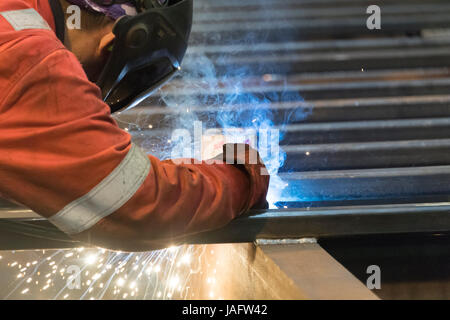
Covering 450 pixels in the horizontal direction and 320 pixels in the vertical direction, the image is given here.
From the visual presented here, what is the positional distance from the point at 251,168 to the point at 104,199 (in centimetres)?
49

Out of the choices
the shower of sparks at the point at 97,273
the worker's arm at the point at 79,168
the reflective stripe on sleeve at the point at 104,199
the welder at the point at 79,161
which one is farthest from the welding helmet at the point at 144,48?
the shower of sparks at the point at 97,273

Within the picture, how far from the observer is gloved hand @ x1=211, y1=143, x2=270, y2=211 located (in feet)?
4.15

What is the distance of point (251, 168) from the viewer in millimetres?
1262

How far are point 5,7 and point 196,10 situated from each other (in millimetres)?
1339

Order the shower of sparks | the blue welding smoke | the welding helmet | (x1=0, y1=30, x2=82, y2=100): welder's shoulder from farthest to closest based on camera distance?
1. the blue welding smoke
2. the shower of sparks
3. the welding helmet
4. (x1=0, y1=30, x2=82, y2=100): welder's shoulder

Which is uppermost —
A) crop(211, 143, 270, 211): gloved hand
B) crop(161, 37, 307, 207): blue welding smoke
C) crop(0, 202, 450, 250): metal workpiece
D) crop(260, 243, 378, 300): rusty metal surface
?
crop(161, 37, 307, 207): blue welding smoke

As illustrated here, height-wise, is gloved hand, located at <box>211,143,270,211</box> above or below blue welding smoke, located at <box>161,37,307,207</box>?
below

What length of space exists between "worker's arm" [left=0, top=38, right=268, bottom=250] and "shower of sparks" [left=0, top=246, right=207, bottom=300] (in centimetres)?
→ 73

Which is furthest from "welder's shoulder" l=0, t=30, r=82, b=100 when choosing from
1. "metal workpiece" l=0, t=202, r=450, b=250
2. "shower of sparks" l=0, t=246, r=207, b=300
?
"shower of sparks" l=0, t=246, r=207, b=300

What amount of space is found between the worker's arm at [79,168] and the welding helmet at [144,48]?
11.4 inches

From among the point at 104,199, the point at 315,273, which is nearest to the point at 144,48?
the point at 104,199

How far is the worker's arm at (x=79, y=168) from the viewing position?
2.97ft

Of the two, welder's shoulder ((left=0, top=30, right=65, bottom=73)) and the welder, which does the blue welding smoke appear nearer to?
the welder

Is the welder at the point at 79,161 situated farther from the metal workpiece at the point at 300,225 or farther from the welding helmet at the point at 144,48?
the metal workpiece at the point at 300,225
